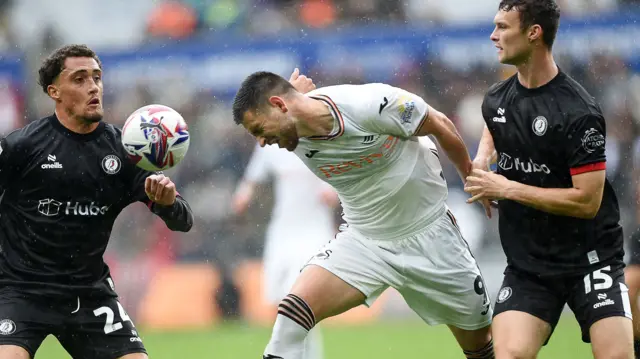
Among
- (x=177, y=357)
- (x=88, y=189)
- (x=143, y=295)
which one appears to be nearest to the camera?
(x=88, y=189)

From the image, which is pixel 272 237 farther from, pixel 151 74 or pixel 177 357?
pixel 151 74

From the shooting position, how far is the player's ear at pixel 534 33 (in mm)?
6629

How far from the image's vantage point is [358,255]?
23.4ft

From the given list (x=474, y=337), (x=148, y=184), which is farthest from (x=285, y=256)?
(x=148, y=184)

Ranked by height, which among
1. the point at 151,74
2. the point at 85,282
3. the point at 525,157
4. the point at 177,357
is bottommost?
the point at 177,357

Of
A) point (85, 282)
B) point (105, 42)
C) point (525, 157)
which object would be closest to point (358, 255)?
point (525, 157)

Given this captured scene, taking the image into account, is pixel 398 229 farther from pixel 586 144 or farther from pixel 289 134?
pixel 586 144

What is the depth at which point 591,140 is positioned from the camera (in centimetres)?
639

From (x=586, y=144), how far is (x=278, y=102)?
1793mm

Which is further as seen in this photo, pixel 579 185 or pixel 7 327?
pixel 7 327

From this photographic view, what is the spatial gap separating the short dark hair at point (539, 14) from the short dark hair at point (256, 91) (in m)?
1.42

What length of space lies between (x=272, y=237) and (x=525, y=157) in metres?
4.22

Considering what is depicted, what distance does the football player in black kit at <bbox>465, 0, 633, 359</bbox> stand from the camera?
6418 millimetres

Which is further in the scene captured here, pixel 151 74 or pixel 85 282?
pixel 151 74
